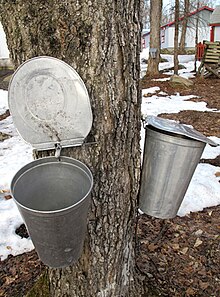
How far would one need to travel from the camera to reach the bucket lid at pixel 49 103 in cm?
115

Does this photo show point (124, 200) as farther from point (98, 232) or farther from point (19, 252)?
point (19, 252)

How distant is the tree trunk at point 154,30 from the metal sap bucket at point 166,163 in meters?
9.80

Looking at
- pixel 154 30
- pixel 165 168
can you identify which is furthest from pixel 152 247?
pixel 154 30

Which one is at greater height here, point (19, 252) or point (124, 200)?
point (124, 200)

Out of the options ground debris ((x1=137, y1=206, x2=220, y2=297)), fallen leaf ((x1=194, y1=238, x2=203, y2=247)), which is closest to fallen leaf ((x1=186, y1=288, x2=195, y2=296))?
ground debris ((x1=137, y1=206, x2=220, y2=297))

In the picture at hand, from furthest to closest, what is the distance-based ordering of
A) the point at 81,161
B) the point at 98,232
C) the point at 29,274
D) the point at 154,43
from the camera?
the point at 154,43 < the point at 29,274 < the point at 98,232 < the point at 81,161

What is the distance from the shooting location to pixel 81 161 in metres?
1.34

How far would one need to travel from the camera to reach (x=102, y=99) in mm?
A: 1257

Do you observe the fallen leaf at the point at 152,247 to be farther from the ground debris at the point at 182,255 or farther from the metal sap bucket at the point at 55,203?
the metal sap bucket at the point at 55,203

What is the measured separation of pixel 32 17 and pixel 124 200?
929 millimetres

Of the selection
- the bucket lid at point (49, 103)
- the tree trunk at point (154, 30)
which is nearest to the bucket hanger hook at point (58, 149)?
the bucket lid at point (49, 103)

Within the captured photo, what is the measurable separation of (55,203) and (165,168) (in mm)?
594

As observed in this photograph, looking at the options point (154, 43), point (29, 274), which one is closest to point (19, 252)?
point (29, 274)

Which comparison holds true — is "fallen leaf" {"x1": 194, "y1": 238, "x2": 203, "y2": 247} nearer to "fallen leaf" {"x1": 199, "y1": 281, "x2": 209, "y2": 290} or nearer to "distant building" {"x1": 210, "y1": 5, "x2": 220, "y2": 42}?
"fallen leaf" {"x1": 199, "y1": 281, "x2": 209, "y2": 290}
